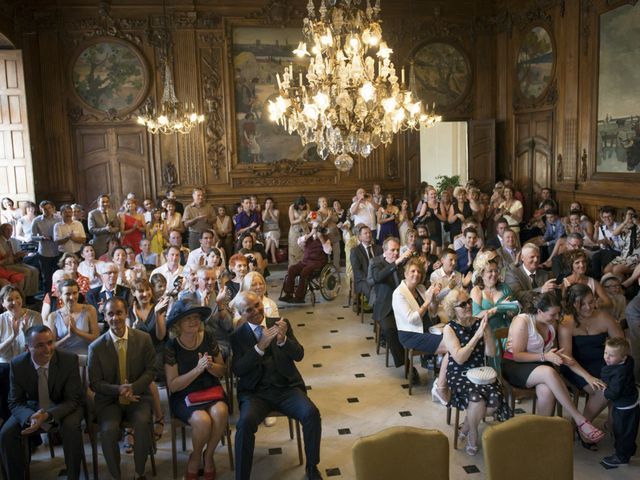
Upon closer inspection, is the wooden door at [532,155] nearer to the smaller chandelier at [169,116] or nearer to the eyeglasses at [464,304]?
the smaller chandelier at [169,116]

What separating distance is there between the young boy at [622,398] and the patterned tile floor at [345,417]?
143 mm

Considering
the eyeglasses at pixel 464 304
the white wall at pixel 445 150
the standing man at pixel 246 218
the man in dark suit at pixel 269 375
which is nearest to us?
the man in dark suit at pixel 269 375

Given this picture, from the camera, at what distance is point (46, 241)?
9.23 meters

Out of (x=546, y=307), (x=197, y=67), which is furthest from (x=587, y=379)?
(x=197, y=67)

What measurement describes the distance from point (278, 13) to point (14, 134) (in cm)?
610

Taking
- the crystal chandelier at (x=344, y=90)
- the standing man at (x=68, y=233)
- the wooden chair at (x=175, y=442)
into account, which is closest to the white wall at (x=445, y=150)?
the crystal chandelier at (x=344, y=90)

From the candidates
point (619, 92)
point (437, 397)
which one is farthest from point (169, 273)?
point (619, 92)

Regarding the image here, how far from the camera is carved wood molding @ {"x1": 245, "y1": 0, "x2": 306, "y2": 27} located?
13.2 m

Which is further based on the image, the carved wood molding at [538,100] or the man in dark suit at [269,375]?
the carved wood molding at [538,100]

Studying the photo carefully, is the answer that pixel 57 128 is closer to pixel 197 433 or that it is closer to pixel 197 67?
pixel 197 67

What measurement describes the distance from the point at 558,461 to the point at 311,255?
6.46 meters

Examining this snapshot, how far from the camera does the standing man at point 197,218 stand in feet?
35.0

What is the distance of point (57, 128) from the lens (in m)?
12.9

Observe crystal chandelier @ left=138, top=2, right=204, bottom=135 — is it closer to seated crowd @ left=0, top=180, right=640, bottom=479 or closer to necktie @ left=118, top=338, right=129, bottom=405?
seated crowd @ left=0, top=180, right=640, bottom=479
